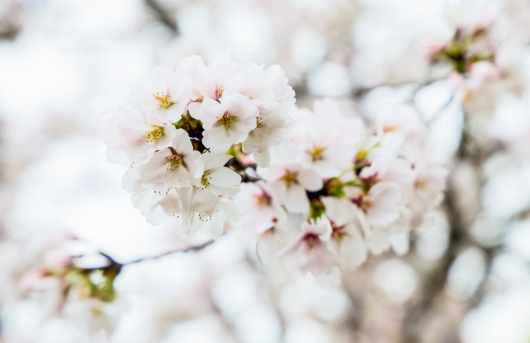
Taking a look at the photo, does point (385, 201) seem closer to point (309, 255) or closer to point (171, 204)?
point (309, 255)

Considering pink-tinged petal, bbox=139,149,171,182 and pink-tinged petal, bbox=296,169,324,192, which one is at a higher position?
pink-tinged petal, bbox=139,149,171,182

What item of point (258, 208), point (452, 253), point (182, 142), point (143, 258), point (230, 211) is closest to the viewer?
point (182, 142)

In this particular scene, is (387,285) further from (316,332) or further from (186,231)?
(186,231)

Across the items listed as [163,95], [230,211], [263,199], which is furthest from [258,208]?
[163,95]

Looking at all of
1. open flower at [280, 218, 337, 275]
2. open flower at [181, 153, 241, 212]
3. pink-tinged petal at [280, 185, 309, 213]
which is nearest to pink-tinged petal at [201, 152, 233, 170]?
open flower at [181, 153, 241, 212]

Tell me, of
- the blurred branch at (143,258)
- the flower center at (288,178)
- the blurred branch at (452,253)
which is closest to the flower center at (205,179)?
the flower center at (288,178)

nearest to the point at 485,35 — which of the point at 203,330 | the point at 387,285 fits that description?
the point at 387,285

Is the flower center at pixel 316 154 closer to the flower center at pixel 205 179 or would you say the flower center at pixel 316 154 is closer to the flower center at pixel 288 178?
the flower center at pixel 288 178

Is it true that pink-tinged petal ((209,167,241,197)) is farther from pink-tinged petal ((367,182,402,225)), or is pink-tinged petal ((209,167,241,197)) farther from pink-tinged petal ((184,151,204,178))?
pink-tinged petal ((367,182,402,225))
